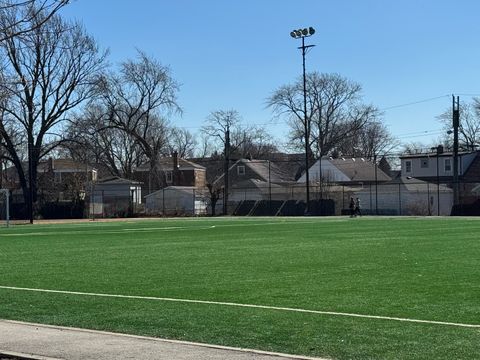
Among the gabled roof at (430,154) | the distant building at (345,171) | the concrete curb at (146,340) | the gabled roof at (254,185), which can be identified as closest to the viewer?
the concrete curb at (146,340)

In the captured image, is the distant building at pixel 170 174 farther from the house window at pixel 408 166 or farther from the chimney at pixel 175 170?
the house window at pixel 408 166

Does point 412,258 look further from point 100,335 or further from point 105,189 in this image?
point 105,189

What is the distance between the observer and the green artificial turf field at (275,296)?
844cm

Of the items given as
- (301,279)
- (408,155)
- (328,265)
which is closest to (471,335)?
(301,279)

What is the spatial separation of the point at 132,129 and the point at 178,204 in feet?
46.0

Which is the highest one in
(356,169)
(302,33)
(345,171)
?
(302,33)

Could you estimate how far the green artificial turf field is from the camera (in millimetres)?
8438

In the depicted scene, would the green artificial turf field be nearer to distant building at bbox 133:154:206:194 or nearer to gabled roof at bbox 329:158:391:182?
distant building at bbox 133:154:206:194

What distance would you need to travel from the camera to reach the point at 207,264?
727 inches

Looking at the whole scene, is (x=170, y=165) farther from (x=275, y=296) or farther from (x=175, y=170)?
(x=275, y=296)

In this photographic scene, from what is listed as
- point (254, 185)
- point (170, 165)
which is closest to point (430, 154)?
point (254, 185)

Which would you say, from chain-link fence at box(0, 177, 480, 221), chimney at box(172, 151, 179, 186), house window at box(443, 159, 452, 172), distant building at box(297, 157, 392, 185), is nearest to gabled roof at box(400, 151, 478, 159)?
house window at box(443, 159, 452, 172)

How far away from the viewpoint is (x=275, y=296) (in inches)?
487

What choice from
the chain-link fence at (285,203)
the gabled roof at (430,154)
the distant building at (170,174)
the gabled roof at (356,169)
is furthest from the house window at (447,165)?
the distant building at (170,174)
